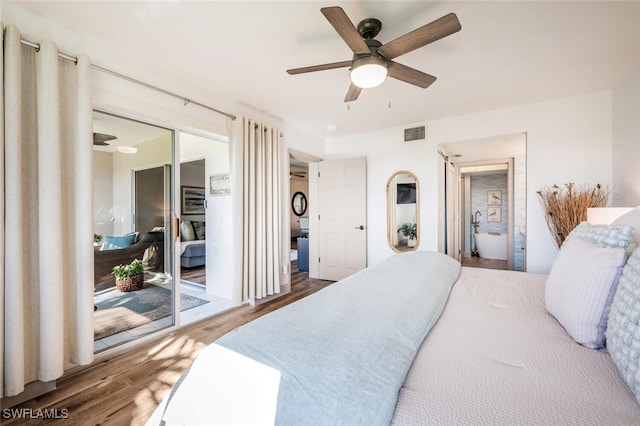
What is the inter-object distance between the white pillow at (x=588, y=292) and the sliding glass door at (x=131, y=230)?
9.61ft

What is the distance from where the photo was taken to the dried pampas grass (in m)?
2.72

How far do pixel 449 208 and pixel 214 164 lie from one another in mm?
3662

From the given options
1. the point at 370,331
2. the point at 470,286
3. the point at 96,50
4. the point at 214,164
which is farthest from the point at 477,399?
the point at 214,164

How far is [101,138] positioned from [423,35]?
8.18 ft

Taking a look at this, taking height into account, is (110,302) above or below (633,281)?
below

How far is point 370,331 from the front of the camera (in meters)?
0.97

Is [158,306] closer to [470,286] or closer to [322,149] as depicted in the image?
[470,286]

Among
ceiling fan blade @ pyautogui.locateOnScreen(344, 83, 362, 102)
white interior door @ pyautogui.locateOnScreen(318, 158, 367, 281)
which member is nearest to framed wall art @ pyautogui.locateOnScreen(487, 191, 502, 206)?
white interior door @ pyautogui.locateOnScreen(318, 158, 367, 281)

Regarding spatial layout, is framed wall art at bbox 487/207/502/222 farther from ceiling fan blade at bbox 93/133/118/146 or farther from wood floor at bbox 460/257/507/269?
ceiling fan blade at bbox 93/133/118/146

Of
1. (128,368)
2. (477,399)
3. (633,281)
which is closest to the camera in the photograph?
(477,399)

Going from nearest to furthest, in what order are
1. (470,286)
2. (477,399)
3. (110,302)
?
(477,399), (470,286), (110,302)

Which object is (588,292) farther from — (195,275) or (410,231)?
(195,275)

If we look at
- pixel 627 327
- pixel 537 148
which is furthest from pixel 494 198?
pixel 627 327

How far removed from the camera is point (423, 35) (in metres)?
1.49
